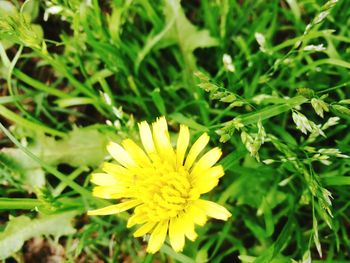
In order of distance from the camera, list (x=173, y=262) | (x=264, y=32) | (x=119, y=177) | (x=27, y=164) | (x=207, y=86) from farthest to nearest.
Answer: (x=264, y=32), (x=27, y=164), (x=173, y=262), (x=119, y=177), (x=207, y=86)

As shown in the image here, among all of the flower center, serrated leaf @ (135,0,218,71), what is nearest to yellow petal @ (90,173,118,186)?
the flower center

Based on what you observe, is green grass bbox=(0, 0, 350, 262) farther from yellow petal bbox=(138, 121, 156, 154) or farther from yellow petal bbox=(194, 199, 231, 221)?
yellow petal bbox=(194, 199, 231, 221)

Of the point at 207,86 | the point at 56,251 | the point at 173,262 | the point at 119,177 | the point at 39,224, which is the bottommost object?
the point at 173,262

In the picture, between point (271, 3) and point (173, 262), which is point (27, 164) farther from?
point (271, 3)

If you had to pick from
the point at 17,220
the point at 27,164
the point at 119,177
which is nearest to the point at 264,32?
the point at 119,177

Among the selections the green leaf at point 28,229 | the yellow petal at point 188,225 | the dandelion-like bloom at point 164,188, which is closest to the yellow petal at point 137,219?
the dandelion-like bloom at point 164,188

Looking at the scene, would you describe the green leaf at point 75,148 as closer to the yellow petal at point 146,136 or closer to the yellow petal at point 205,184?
the yellow petal at point 146,136

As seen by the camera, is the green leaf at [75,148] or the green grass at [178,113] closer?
the green grass at [178,113]
